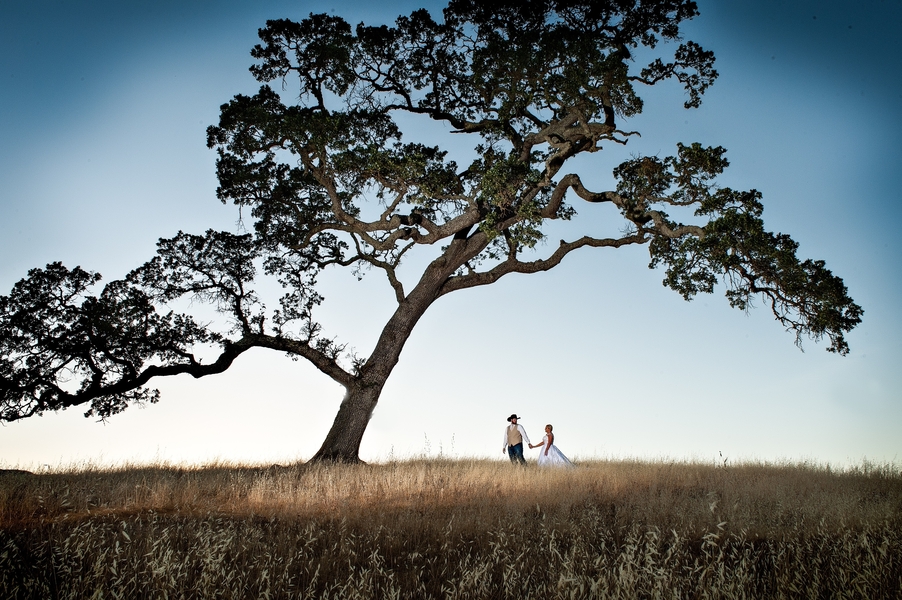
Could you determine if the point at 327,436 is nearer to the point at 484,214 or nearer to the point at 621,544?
A: the point at 484,214

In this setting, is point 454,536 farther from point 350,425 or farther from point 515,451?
point 515,451

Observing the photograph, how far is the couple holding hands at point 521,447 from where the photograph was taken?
17625 millimetres

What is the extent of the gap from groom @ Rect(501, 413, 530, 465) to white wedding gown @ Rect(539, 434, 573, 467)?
0.73 meters

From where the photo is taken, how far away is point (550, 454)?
17.9 m

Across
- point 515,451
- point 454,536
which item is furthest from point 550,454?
point 454,536

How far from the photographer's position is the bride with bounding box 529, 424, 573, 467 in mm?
17484

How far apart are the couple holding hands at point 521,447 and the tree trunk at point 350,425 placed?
181 inches

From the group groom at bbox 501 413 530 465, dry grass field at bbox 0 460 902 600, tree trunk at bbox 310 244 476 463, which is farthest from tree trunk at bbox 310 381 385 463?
groom at bbox 501 413 530 465

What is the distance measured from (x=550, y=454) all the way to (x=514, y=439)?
1.36m

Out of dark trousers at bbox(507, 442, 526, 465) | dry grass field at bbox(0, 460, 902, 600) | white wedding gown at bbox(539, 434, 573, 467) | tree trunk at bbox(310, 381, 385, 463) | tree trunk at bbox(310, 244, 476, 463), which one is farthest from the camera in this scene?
Result: dark trousers at bbox(507, 442, 526, 465)

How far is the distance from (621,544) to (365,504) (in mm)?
4035

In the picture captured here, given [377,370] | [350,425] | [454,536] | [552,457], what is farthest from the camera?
[552,457]

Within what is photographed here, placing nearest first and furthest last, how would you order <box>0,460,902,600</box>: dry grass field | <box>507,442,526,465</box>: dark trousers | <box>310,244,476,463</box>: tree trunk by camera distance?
<box>0,460,902,600</box>: dry grass field
<box>310,244,476,463</box>: tree trunk
<box>507,442,526,465</box>: dark trousers

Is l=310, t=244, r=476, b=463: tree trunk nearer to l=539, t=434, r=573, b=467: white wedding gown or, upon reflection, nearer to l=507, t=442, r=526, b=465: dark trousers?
l=507, t=442, r=526, b=465: dark trousers
